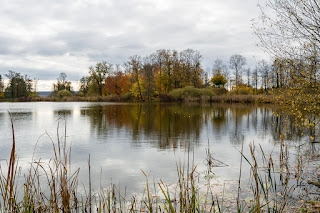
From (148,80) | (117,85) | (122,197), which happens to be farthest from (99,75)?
(122,197)

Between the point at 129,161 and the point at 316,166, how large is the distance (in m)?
4.65

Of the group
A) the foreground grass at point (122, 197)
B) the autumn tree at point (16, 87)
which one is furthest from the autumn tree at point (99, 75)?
the foreground grass at point (122, 197)

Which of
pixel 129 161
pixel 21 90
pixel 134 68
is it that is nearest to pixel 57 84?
pixel 21 90

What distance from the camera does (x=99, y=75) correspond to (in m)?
60.3

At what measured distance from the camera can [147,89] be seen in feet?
162

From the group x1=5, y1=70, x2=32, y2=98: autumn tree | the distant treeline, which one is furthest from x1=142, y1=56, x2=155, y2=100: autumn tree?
x1=5, y1=70, x2=32, y2=98: autumn tree

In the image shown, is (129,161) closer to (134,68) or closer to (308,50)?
(308,50)

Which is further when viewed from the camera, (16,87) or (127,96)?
(16,87)

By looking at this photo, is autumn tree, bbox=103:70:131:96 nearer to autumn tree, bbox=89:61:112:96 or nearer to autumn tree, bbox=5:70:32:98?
autumn tree, bbox=89:61:112:96

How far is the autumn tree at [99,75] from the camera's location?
196 feet

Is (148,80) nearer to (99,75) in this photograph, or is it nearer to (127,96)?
(127,96)

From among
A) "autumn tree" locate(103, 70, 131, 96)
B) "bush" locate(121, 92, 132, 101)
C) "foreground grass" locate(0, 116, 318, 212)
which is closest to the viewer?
"foreground grass" locate(0, 116, 318, 212)

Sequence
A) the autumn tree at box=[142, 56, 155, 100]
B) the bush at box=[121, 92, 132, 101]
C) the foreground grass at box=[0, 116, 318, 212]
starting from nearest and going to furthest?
the foreground grass at box=[0, 116, 318, 212] < the autumn tree at box=[142, 56, 155, 100] < the bush at box=[121, 92, 132, 101]

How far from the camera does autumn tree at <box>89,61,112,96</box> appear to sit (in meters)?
59.8
